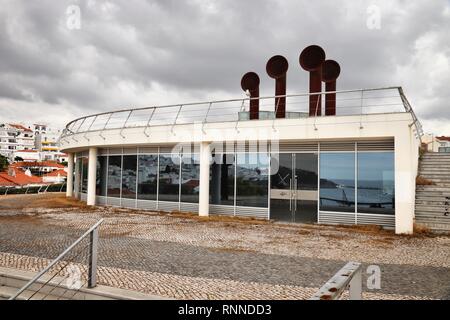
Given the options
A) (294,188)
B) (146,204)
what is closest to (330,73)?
(294,188)

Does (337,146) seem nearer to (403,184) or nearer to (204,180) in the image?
(403,184)

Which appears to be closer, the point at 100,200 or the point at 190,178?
the point at 190,178

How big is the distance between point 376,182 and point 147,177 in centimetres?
1052

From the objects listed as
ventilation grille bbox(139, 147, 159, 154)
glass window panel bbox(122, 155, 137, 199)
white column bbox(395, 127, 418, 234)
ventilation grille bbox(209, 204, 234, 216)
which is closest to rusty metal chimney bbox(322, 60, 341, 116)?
white column bbox(395, 127, 418, 234)

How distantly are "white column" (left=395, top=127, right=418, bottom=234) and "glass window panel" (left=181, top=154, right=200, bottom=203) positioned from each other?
321 inches

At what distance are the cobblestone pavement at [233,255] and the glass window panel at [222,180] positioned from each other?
A: 6.29 feet

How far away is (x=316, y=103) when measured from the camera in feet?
50.0

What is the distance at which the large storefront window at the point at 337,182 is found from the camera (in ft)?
43.1

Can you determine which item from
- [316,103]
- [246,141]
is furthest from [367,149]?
[246,141]

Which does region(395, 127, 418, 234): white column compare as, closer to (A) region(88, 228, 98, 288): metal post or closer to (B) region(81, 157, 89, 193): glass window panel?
(A) region(88, 228, 98, 288): metal post

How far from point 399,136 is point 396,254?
15.6 feet

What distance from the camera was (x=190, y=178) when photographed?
16.4m

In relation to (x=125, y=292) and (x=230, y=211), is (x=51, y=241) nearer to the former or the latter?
(x=125, y=292)

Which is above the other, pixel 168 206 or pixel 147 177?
pixel 147 177
